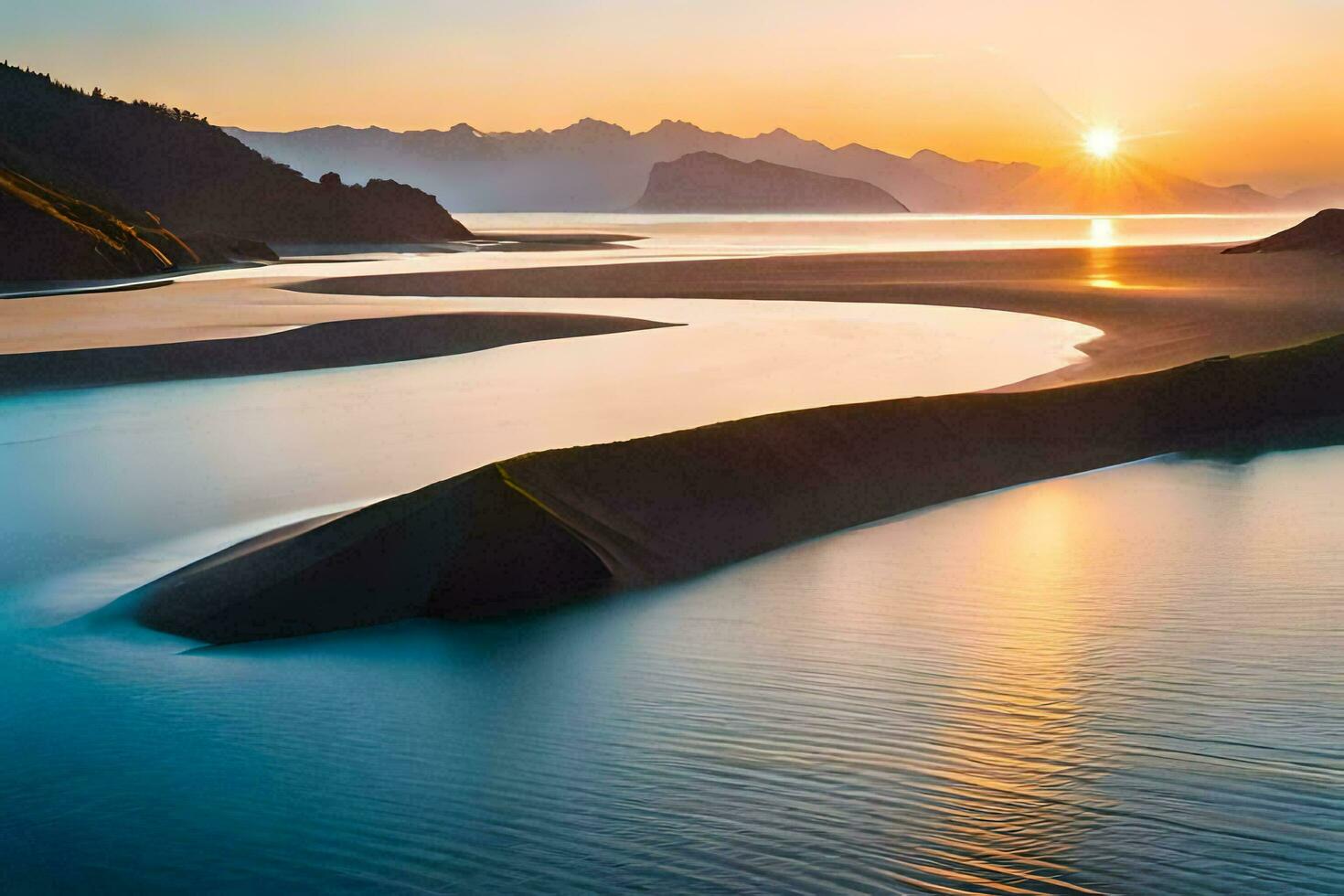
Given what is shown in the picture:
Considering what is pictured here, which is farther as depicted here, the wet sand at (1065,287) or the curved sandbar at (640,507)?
the wet sand at (1065,287)

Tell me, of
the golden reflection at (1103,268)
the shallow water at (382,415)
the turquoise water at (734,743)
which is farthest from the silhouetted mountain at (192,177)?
the turquoise water at (734,743)

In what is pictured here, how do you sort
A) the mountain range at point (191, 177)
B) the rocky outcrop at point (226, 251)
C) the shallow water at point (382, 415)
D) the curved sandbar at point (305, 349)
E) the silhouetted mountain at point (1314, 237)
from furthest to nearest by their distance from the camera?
the mountain range at point (191, 177) → the rocky outcrop at point (226, 251) → the silhouetted mountain at point (1314, 237) → the curved sandbar at point (305, 349) → the shallow water at point (382, 415)

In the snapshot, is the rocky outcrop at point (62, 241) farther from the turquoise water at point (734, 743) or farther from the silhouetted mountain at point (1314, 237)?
the silhouetted mountain at point (1314, 237)

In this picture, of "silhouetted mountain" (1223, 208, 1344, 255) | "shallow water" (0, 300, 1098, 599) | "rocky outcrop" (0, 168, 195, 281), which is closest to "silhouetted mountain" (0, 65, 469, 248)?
"rocky outcrop" (0, 168, 195, 281)

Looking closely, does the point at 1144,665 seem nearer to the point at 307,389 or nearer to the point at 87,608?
the point at 87,608

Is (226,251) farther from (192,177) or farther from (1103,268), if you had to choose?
(192,177)

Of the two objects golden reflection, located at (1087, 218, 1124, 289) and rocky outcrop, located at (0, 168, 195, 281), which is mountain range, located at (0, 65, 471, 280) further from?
golden reflection, located at (1087, 218, 1124, 289)
